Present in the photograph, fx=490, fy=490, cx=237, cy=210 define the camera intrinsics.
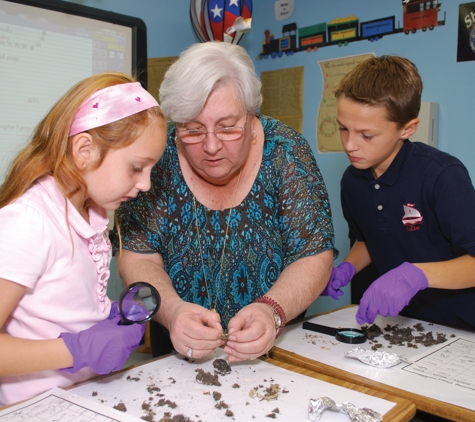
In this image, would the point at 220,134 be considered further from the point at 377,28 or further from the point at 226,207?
the point at 377,28

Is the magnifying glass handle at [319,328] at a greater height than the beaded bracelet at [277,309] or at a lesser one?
lesser

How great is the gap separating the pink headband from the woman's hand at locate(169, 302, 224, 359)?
1.53 feet

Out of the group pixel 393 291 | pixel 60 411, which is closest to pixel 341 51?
pixel 393 291

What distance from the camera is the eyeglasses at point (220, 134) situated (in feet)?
4.23

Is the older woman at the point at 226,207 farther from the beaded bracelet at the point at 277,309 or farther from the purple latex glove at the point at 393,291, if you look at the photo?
the purple latex glove at the point at 393,291

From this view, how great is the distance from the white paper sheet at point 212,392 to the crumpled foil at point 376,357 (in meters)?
0.17

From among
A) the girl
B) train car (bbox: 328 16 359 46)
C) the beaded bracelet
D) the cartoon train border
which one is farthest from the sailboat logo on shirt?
train car (bbox: 328 16 359 46)

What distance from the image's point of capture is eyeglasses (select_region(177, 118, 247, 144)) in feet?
4.23

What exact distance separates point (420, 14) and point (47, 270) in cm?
231

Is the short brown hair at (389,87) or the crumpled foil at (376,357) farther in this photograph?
the short brown hair at (389,87)

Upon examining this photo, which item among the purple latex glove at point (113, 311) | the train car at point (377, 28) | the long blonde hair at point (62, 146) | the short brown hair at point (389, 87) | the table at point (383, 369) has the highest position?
A: the train car at point (377, 28)

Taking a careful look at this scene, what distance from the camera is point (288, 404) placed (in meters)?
0.93

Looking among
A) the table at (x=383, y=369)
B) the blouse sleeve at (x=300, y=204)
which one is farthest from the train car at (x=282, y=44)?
the table at (x=383, y=369)

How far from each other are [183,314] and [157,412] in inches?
10.7
